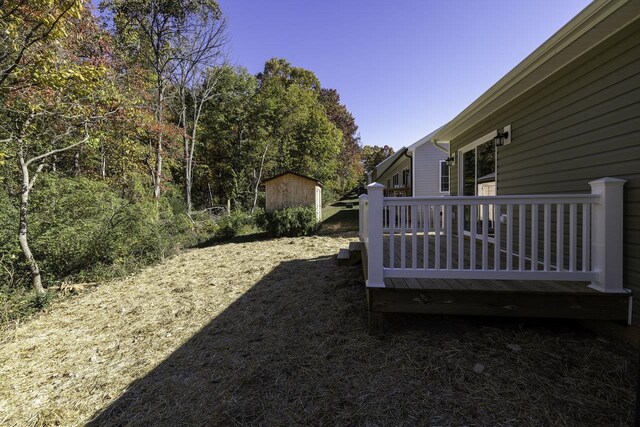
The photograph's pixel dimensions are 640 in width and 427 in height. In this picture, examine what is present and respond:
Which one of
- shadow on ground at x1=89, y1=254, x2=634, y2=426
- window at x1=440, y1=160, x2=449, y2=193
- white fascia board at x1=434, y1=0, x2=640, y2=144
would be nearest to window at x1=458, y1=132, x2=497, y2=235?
white fascia board at x1=434, y1=0, x2=640, y2=144

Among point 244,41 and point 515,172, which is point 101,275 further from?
point 244,41

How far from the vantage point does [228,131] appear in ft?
65.2

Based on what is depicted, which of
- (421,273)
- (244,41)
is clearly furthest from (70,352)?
(244,41)

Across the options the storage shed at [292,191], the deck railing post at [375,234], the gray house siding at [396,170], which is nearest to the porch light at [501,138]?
the deck railing post at [375,234]

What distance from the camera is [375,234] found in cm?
283

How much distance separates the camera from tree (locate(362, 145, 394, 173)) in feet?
143

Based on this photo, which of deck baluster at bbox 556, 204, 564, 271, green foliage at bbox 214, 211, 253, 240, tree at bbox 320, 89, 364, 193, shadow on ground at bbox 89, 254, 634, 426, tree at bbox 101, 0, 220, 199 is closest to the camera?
shadow on ground at bbox 89, 254, 634, 426

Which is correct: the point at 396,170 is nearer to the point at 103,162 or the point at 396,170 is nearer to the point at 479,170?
the point at 479,170

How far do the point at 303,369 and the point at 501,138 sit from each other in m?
4.67

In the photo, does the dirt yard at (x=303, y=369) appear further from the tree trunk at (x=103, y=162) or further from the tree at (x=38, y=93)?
the tree trunk at (x=103, y=162)

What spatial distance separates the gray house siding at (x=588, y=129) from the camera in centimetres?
253

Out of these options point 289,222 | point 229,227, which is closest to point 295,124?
point 229,227

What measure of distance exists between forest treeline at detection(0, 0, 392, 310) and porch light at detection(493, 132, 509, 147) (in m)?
6.22

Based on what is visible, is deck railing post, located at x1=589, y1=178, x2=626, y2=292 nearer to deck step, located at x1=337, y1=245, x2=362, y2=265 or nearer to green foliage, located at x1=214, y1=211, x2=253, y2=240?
deck step, located at x1=337, y1=245, x2=362, y2=265
